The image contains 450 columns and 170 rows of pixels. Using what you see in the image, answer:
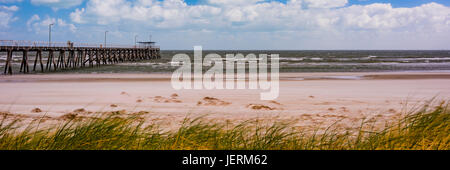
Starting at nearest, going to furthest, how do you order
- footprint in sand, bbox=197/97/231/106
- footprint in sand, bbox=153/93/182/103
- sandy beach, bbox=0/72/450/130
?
sandy beach, bbox=0/72/450/130 → footprint in sand, bbox=197/97/231/106 → footprint in sand, bbox=153/93/182/103

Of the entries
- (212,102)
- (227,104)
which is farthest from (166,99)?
(227,104)

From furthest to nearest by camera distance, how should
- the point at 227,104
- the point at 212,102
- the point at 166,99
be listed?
1. the point at 166,99
2. the point at 212,102
3. the point at 227,104

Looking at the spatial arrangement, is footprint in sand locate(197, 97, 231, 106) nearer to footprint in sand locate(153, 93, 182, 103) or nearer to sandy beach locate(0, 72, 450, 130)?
sandy beach locate(0, 72, 450, 130)

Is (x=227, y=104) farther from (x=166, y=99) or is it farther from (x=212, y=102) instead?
(x=166, y=99)

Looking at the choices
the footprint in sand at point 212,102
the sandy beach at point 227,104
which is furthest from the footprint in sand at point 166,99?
the footprint in sand at point 212,102

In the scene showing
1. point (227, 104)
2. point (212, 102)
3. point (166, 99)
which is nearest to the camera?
point (227, 104)

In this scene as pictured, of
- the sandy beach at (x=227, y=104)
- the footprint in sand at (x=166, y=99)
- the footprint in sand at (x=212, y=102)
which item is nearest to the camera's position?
the sandy beach at (x=227, y=104)

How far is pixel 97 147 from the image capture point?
14.6 feet

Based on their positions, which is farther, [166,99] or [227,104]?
[166,99]

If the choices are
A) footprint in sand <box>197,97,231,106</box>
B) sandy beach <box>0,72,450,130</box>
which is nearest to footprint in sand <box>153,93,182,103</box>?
sandy beach <box>0,72,450,130</box>

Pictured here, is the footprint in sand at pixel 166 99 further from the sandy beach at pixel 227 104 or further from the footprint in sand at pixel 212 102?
the footprint in sand at pixel 212 102
